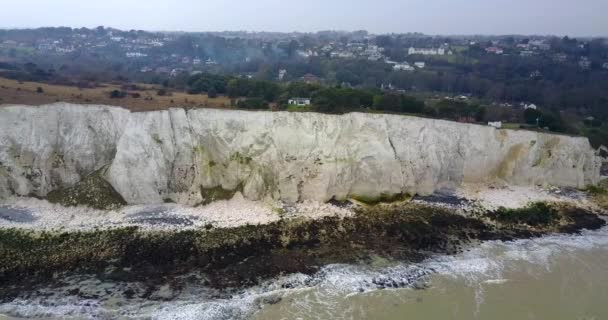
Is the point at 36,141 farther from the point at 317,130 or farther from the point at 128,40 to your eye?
the point at 128,40

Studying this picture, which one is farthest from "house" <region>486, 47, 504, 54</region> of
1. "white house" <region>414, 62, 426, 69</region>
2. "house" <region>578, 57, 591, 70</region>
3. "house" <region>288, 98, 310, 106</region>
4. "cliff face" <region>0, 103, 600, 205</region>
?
"cliff face" <region>0, 103, 600, 205</region>

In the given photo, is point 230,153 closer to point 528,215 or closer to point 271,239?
point 271,239

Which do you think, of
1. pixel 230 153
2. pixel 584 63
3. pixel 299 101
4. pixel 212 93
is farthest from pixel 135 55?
pixel 584 63

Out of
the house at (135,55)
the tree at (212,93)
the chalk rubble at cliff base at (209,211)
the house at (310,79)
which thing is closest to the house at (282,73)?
the house at (310,79)

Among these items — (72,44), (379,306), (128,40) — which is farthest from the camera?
(128,40)

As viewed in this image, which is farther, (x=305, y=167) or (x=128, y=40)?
(x=128, y=40)

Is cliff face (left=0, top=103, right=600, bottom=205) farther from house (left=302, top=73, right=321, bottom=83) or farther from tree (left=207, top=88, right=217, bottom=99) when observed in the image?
house (left=302, top=73, right=321, bottom=83)

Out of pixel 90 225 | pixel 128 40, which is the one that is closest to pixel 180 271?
pixel 90 225

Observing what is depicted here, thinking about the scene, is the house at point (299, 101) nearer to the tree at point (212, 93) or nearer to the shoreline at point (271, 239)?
the tree at point (212, 93)
